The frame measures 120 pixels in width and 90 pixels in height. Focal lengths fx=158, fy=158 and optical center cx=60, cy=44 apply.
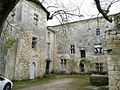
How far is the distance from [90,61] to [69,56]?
3.50 metres

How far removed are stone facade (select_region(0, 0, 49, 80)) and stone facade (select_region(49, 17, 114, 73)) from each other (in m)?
5.55

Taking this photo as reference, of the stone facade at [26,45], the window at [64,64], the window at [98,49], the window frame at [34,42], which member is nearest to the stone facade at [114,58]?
the stone facade at [26,45]

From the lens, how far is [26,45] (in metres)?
16.3

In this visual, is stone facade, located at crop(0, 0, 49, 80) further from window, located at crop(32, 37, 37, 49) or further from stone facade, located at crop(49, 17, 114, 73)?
stone facade, located at crop(49, 17, 114, 73)

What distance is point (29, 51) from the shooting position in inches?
653

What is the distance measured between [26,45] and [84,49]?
33.9 feet

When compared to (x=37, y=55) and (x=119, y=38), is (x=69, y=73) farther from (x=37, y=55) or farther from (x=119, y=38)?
(x=119, y=38)

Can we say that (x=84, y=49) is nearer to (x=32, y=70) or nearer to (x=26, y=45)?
(x=32, y=70)

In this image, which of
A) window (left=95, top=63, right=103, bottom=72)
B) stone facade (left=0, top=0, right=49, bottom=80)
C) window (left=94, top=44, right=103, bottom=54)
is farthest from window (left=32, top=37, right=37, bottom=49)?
window (left=95, top=63, right=103, bottom=72)

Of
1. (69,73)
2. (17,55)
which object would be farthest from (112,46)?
(69,73)

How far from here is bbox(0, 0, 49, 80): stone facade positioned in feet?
49.6

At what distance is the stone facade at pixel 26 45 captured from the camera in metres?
15.1

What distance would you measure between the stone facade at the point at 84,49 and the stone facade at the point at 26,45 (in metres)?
5.55

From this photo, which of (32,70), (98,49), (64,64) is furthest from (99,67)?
(32,70)
